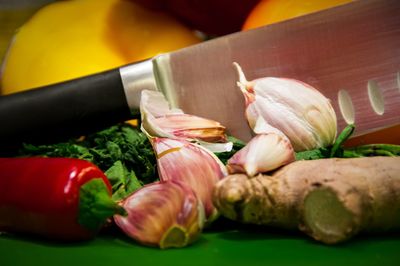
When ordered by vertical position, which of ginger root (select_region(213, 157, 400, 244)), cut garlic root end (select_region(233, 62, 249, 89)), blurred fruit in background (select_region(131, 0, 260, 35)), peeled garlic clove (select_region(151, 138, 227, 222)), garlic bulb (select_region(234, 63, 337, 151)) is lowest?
ginger root (select_region(213, 157, 400, 244))

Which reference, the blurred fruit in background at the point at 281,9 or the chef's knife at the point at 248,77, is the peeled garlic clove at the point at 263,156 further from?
the blurred fruit in background at the point at 281,9

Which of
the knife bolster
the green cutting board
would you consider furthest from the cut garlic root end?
the green cutting board

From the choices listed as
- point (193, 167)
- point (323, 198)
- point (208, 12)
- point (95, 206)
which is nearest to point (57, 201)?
point (95, 206)

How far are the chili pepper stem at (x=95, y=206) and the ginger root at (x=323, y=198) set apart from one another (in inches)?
4.8

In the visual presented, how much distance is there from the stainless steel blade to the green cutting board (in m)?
0.28

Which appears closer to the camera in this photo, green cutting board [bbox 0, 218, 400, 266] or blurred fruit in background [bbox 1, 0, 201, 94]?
green cutting board [bbox 0, 218, 400, 266]

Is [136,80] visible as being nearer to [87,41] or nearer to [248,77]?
[248,77]

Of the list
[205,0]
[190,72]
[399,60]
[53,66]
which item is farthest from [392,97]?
[53,66]

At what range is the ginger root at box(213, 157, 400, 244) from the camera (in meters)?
0.58

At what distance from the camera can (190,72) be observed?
951 mm

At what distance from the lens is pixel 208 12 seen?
1.26 m

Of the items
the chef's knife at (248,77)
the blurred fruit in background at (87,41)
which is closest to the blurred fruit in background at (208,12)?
the blurred fruit in background at (87,41)

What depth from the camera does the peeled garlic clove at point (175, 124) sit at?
821 millimetres

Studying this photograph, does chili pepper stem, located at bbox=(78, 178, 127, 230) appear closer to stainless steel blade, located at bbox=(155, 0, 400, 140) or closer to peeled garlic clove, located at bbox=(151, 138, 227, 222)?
peeled garlic clove, located at bbox=(151, 138, 227, 222)
